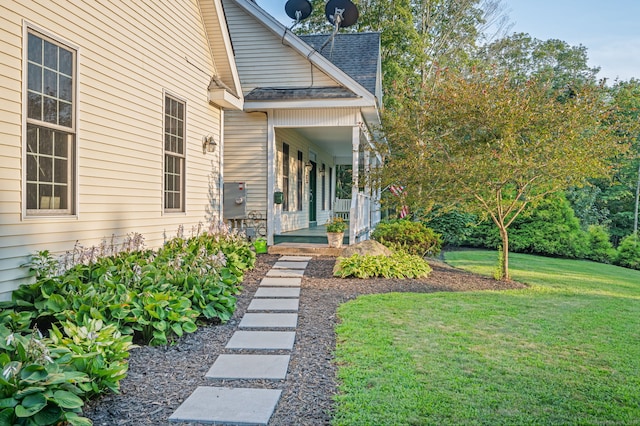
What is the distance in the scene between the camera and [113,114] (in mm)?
5734

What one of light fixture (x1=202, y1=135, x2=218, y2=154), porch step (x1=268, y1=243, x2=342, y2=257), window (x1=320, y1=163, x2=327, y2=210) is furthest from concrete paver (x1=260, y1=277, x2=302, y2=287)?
window (x1=320, y1=163, x2=327, y2=210)

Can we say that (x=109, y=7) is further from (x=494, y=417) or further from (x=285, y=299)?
(x=494, y=417)

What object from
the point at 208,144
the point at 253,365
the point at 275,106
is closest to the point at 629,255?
the point at 275,106

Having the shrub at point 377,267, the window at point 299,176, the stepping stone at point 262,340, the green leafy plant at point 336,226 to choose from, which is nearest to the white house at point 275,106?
the green leafy plant at point 336,226

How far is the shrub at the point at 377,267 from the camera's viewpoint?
7.69m

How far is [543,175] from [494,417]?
5560 mm

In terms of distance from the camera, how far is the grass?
2928 millimetres

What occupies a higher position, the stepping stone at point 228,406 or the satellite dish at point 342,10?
the satellite dish at point 342,10

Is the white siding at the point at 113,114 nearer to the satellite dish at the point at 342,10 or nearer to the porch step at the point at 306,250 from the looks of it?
the porch step at the point at 306,250

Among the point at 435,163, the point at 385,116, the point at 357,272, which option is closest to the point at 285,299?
the point at 357,272

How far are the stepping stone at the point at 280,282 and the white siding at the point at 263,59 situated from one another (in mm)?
5003

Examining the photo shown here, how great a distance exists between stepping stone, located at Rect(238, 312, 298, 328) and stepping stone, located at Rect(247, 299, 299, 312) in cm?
26

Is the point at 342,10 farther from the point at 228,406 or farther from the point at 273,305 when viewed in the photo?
the point at 228,406

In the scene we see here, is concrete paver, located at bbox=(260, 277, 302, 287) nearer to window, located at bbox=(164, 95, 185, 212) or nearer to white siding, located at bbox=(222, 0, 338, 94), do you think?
window, located at bbox=(164, 95, 185, 212)
